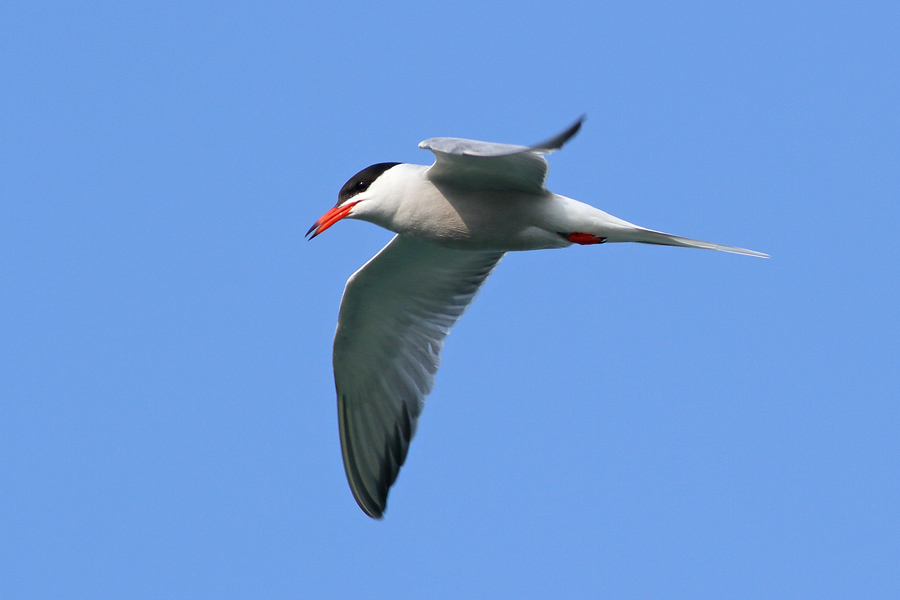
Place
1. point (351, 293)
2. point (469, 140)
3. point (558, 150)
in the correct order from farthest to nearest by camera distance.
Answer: point (351, 293)
point (469, 140)
point (558, 150)

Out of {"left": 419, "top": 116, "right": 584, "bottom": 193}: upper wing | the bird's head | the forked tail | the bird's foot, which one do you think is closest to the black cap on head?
the bird's head

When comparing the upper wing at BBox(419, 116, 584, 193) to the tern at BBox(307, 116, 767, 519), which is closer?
the upper wing at BBox(419, 116, 584, 193)

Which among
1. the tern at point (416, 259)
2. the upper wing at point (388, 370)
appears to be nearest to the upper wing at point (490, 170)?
the tern at point (416, 259)

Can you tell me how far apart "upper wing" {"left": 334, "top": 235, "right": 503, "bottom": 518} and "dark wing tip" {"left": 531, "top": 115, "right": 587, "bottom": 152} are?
3.22m

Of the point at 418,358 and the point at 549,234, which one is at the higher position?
the point at 549,234

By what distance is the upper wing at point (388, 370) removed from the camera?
345 inches

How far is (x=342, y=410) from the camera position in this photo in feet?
29.5

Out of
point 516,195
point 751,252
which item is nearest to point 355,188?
point 516,195

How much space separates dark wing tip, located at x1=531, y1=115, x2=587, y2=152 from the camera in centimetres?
544

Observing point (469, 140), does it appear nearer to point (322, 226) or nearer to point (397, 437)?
point (322, 226)

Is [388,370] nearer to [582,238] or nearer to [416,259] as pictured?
[416,259]

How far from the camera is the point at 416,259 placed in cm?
839

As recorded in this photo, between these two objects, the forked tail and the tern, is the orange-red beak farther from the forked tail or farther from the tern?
the forked tail

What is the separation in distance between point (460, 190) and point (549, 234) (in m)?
0.69
